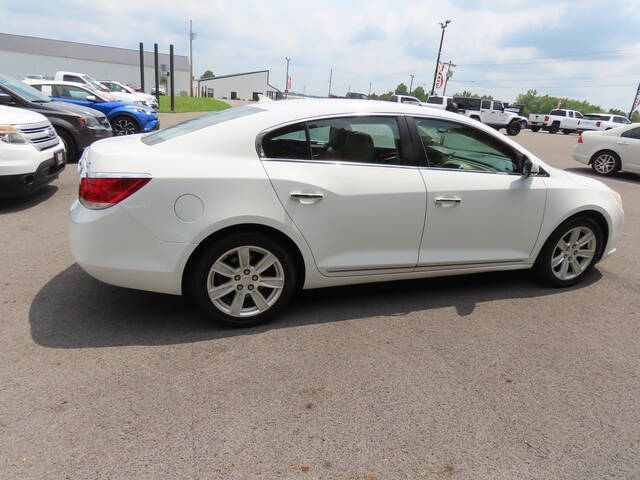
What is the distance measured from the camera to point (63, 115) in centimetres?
862

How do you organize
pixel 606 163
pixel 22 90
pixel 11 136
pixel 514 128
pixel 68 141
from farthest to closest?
pixel 514 128
pixel 606 163
pixel 68 141
pixel 22 90
pixel 11 136

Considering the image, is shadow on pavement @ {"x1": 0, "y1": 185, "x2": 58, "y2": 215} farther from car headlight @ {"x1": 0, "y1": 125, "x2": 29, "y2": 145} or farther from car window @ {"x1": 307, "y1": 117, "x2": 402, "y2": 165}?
car window @ {"x1": 307, "y1": 117, "x2": 402, "y2": 165}

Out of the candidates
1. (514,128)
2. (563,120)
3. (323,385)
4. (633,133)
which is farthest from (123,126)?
(563,120)

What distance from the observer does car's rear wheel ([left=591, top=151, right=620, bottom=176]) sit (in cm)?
1187

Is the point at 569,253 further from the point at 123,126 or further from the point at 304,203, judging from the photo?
the point at 123,126

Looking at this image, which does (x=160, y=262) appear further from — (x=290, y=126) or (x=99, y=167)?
(x=290, y=126)

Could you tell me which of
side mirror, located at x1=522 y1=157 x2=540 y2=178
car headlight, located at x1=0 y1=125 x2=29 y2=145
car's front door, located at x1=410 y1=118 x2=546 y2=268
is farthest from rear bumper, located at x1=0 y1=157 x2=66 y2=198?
side mirror, located at x1=522 y1=157 x2=540 y2=178

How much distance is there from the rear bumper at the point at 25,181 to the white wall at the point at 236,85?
90051 mm

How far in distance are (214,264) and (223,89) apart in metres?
96.9

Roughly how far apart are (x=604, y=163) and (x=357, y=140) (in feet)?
36.9

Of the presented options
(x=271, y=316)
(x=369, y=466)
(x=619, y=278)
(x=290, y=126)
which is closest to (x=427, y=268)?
(x=271, y=316)

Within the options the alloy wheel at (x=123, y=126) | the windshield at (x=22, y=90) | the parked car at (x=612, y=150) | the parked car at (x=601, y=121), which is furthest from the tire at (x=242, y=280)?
the parked car at (x=601, y=121)

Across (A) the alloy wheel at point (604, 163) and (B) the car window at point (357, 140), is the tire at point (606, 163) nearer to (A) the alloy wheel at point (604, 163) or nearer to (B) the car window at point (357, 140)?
(A) the alloy wheel at point (604, 163)

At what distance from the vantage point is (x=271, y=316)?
334 centimetres
